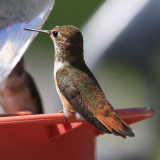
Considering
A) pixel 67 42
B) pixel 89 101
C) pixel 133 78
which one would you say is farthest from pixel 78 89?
pixel 133 78

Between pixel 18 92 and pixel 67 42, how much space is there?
4.56 ft

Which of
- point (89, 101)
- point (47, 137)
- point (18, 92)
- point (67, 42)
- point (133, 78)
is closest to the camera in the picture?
point (47, 137)

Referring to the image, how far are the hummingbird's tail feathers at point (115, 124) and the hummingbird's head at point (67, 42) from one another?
1.62 ft

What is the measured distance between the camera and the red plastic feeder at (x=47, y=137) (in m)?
1.38

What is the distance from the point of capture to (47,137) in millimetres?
1573

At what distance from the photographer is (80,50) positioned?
89.0 inches

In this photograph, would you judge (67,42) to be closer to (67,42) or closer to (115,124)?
(67,42)

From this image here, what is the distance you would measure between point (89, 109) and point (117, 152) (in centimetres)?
218

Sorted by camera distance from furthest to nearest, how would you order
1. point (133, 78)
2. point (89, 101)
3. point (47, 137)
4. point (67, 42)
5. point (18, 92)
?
point (133, 78), point (18, 92), point (67, 42), point (89, 101), point (47, 137)

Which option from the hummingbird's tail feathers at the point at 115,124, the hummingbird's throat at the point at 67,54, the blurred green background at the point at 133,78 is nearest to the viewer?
the hummingbird's tail feathers at the point at 115,124

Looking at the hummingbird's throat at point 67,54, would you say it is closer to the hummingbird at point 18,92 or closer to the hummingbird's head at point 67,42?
the hummingbird's head at point 67,42

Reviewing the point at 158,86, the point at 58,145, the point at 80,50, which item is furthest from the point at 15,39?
the point at 158,86

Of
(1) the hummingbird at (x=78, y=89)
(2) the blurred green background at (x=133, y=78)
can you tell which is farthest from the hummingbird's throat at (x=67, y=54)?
(2) the blurred green background at (x=133, y=78)

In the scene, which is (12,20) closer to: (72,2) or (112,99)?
(112,99)
